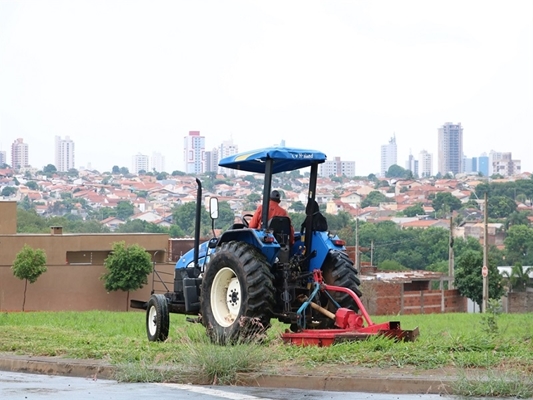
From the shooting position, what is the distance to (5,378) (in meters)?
13.2

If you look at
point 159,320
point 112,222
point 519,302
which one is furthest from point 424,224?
point 159,320

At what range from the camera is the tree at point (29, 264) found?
57.8 m

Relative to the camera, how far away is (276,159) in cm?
1541

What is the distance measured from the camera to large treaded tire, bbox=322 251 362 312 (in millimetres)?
15234

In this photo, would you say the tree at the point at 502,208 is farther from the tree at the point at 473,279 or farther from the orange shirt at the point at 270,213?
the orange shirt at the point at 270,213

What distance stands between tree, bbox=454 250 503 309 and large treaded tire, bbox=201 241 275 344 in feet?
164

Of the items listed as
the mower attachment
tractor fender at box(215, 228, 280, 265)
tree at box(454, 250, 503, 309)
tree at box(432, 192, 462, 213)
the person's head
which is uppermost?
tree at box(432, 192, 462, 213)

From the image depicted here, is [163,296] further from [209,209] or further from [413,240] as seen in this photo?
[413,240]

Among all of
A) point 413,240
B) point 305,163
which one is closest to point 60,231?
point 413,240

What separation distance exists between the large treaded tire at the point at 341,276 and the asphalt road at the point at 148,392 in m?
3.86

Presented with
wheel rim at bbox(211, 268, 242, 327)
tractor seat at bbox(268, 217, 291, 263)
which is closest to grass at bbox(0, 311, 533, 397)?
wheel rim at bbox(211, 268, 242, 327)

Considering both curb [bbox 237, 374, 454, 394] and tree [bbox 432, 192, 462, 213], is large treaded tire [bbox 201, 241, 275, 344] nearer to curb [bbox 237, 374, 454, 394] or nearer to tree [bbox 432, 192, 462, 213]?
curb [bbox 237, 374, 454, 394]

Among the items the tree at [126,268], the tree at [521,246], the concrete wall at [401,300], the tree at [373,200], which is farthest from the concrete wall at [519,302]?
the tree at [373,200]

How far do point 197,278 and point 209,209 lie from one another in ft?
3.79
